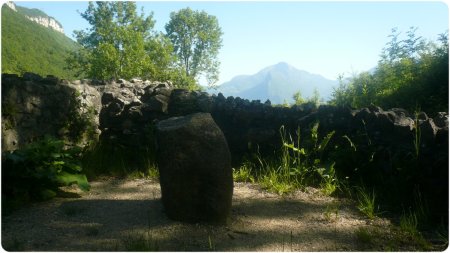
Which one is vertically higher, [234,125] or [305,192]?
[234,125]

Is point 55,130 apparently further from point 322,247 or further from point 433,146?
point 433,146

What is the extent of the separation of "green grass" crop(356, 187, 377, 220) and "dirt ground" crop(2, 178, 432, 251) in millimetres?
88

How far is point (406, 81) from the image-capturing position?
861 cm

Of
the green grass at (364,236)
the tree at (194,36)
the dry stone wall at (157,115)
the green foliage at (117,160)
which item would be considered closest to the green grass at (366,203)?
the green grass at (364,236)

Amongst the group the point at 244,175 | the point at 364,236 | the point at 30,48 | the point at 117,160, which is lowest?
the point at 364,236

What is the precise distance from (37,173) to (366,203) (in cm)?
400

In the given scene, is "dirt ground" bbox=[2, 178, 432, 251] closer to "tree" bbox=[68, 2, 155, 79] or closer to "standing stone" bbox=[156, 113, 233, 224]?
"standing stone" bbox=[156, 113, 233, 224]

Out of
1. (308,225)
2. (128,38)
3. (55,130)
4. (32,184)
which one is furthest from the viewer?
(128,38)

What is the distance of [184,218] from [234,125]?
3180mm

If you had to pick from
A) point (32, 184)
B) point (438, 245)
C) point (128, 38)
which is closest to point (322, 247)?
point (438, 245)

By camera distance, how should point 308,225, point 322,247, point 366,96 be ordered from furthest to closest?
point 366,96 → point 308,225 → point 322,247

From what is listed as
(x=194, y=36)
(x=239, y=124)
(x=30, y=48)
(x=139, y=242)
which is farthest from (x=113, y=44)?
(x=139, y=242)

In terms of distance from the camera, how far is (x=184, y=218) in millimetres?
3820

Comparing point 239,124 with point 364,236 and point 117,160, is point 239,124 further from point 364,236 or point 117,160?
point 364,236
